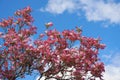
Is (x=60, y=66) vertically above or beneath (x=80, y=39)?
beneath

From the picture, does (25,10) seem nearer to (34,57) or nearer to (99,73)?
(34,57)

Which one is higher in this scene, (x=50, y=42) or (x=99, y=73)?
(x=50, y=42)

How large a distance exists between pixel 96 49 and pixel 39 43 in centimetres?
340

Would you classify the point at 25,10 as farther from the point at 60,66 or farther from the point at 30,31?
the point at 60,66

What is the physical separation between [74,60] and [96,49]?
244 cm

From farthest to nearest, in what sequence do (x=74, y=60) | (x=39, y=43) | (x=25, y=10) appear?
(x=25, y=10) → (x=39, y=43) → (x=74, y=60)

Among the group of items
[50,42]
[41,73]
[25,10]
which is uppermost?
[25,10]

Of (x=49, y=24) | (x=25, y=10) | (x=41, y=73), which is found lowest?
(x=41, y=73)

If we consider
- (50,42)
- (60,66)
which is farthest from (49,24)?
(60,66)

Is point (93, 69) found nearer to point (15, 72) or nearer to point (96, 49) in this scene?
point (96, 49)

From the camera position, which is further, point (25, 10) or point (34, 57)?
point (25, 10)

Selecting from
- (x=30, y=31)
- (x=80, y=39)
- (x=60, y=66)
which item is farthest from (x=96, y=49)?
(x=30, y=31)

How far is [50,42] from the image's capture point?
69.9ft

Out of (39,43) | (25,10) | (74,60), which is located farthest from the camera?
(25,10)
